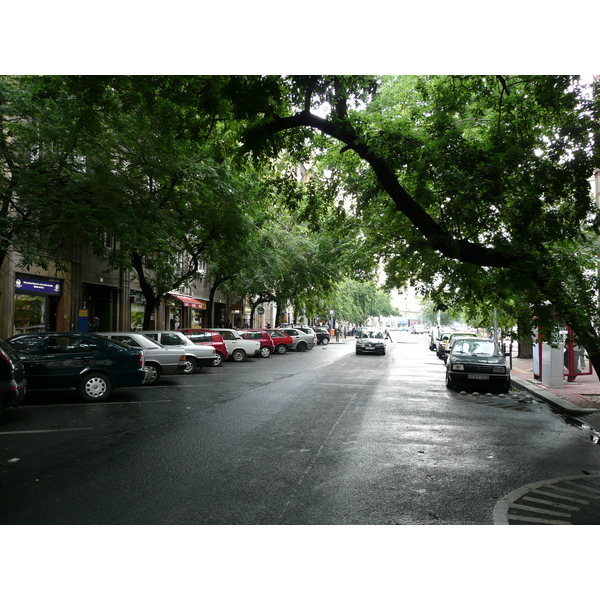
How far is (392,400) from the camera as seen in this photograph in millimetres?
12414

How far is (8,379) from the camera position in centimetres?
823

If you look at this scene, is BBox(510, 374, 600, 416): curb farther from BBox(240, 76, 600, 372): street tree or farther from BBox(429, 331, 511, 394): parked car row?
BBox(240, 76, 600, 372): street tree

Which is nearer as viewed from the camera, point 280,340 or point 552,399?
point 552,399

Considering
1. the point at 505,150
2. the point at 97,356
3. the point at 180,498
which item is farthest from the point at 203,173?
the point at 180,498

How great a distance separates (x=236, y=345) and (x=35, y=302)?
9594 millimetres

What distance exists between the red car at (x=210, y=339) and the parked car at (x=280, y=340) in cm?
985

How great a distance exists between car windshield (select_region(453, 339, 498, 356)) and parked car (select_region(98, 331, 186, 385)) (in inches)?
336

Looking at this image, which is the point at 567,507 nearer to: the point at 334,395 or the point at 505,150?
the point at 505,150

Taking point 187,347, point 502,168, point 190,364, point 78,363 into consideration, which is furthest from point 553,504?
point 190,364

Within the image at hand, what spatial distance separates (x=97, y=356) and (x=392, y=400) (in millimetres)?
7020

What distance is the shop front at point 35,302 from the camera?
63.2 ft

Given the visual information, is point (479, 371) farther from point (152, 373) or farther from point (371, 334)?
point (371, 334)

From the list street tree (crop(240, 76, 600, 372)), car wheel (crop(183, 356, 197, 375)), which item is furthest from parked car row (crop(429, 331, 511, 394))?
car wheel (crop(183, 356, 197, 375))

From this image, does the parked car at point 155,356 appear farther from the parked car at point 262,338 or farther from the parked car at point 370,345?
the parked car at point 370,345
